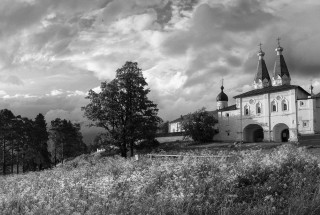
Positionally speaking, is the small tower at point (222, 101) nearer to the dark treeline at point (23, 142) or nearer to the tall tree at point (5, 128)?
the dark treeline at point (23, 142)

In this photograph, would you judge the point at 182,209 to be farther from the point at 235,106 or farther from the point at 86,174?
the point at 235,106

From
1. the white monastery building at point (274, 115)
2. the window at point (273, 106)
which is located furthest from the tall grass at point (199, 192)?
the window at point (273, 106)

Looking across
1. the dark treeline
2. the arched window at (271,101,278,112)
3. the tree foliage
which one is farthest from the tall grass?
the arched window at (271,101,278,112)

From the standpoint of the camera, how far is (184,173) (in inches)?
408

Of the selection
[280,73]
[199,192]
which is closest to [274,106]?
[280,73]

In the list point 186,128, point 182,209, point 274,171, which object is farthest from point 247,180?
point 186,128

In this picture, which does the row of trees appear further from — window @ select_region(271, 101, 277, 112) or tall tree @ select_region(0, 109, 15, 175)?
window @ select_region(271, 101, 277, 112)

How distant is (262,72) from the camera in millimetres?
82438

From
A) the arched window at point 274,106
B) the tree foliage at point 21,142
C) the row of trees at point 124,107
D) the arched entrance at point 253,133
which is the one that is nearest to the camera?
the row of trees at point 124,107

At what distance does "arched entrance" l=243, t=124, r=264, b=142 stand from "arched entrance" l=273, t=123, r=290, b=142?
4164 millimetres

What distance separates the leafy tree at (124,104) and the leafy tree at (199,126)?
74.6 ft

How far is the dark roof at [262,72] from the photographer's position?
82.1 meters


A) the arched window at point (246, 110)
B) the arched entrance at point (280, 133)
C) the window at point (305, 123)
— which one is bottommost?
the arched entrance at point (280, 133)

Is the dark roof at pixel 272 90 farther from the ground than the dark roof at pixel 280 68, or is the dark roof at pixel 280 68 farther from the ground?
the dark roof at pixel 280 68
